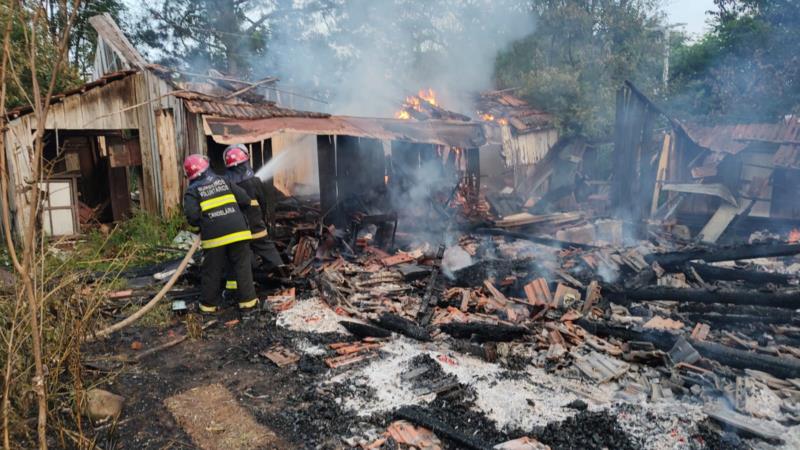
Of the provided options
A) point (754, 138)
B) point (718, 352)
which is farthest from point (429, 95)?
point (718, 352)

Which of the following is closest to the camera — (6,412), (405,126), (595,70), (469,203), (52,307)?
(6,412)

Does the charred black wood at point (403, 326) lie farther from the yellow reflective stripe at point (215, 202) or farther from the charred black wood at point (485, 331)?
the yellow reflective stripe at point (215, 202)

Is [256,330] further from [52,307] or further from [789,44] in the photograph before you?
[789,44]

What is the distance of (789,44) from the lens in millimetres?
17297

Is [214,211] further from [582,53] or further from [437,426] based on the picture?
[582,53]

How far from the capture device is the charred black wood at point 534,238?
33.8 ft

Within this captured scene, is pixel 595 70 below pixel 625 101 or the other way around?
the other way around

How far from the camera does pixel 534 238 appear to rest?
11164 millimetres

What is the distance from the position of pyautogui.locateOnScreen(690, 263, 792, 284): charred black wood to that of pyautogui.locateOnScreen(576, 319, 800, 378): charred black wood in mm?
3187

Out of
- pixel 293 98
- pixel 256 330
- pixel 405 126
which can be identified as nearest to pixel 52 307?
pixel 256 330

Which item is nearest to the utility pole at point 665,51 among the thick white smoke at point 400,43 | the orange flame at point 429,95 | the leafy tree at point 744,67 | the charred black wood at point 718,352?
the leafy tree at point 744,67

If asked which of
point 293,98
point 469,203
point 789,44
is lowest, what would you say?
point 469,203

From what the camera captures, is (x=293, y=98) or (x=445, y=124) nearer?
(x=445, y=124)

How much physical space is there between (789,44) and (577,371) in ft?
61.0
